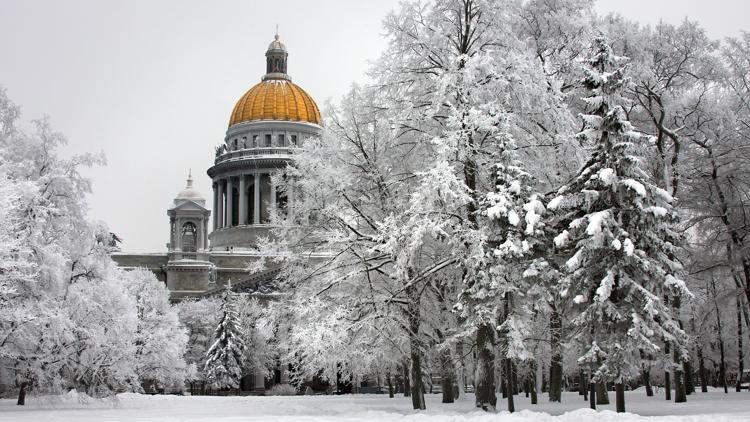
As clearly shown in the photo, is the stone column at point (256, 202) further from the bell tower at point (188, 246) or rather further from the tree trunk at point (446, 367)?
the tree trunk at point (446, 367)

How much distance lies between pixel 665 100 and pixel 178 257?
267ft

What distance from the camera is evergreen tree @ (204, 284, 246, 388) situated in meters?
73.0

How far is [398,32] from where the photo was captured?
27.8 m

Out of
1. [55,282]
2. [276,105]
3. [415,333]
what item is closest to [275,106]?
[276,105]

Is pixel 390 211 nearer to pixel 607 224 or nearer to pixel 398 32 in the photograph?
pixel 398 32

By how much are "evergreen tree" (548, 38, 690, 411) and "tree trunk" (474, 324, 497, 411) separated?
249 centimetres

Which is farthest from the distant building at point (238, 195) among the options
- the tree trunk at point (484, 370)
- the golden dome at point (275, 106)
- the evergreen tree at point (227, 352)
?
the tree trunk at point (484, 370)

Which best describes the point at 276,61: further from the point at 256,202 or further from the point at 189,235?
the point at 189,235

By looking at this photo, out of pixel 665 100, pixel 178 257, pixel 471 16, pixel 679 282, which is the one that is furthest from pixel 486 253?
pixel 178 257

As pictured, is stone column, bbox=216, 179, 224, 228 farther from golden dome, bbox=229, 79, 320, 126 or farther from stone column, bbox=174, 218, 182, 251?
stone column, bbox=174, 218, 182, 251

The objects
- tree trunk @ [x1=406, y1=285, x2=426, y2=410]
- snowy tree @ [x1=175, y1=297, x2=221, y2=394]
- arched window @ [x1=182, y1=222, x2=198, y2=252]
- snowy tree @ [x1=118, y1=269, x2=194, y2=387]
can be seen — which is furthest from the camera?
arched window @ [x1=182, y1=222, x2=198, y2=252]

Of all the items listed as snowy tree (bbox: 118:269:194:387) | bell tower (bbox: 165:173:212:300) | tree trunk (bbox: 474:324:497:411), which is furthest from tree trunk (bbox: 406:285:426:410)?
bell tower (bbox: 165:173:212:300)

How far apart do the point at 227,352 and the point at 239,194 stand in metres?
55.7

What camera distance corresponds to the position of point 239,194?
128250mm
